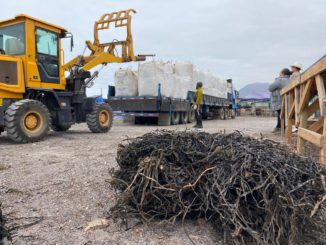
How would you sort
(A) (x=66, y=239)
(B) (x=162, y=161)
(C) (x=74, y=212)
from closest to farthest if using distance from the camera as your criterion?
(A) (x=66, y=239) < (B) (x=162, y=161) < (C) (x=74, y=212)

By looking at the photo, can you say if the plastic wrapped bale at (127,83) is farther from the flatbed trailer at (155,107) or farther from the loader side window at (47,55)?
the loader side window at (47,55)

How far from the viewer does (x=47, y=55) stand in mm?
7629

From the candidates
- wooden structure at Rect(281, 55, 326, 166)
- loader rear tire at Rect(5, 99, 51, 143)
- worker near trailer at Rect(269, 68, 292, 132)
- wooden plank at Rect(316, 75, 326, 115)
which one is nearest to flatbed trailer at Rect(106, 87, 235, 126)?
worker near trailer at Rect(269, 68, 292, 132)

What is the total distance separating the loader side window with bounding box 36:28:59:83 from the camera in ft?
24.2

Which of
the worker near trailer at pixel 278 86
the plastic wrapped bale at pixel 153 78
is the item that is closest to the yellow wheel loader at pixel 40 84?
the plastic wrapped bale at pixel 153 78

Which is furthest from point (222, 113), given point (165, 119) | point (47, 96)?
point (47, 96)

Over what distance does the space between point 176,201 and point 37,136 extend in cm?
520

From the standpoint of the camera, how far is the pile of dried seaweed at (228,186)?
206cm

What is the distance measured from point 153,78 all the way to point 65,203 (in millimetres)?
9098

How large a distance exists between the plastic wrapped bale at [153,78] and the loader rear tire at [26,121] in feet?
17.8

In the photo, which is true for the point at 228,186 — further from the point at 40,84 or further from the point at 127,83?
the point at 127,83

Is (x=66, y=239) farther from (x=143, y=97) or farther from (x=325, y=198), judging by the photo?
(x=143, y=97)

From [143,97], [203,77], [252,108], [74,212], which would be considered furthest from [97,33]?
[252,108]

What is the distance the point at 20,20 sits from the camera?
705 centimetres
